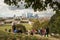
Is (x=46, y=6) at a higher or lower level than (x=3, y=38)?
higher

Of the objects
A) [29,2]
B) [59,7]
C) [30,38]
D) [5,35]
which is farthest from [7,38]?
[59,7]

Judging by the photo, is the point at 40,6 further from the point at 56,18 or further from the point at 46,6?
the point at 56,18

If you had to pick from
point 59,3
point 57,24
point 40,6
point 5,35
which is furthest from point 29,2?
point 57,24

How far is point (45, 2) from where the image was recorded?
1084cm

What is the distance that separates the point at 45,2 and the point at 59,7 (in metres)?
0.71

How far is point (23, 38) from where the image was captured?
10.9m

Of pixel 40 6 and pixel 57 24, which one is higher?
pixel 40 6

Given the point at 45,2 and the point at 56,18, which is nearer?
the point at 45,2

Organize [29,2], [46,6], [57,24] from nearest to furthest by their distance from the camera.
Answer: [29,2] → [46,6] → [57,24]

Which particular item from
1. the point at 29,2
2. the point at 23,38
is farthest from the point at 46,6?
the point at 23,38

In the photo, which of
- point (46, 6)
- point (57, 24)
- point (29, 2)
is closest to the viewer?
point (29, 2)

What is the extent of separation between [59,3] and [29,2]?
1534 millimetres

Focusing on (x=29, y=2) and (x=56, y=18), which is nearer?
(x=29, y=2)

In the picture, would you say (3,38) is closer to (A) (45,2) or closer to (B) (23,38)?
(B) (23,38)
